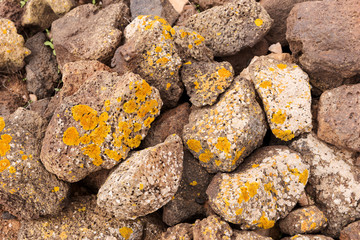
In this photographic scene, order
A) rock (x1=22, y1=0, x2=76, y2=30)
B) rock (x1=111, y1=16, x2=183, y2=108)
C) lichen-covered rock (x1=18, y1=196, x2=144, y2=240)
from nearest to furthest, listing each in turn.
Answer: lichen-covered rock (x1=18, y1=196, x2=144, y2=240) < rock (x1=111, y1=16, x2=183, y2=108) < rock (x1=22, y1=0, x2=76, y2=30)

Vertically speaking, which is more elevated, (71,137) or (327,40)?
(71,137)

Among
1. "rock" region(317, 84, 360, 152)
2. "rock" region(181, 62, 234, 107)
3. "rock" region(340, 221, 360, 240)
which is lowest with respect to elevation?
"rock" region(340, 221, 360, 240)

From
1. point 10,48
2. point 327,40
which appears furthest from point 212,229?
point 10,48

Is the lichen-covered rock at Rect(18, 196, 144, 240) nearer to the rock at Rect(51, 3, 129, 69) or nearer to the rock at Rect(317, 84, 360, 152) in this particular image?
the rock at Rect(51, 3, 129, 69)

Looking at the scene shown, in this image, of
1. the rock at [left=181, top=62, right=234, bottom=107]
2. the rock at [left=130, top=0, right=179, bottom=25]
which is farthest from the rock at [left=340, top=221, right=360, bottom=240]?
the rock at [left=130, top=0, right=179, bottom=25]

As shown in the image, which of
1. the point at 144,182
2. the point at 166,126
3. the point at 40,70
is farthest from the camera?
the point at 40,70

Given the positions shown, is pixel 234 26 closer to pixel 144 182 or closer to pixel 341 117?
pixel 341 117

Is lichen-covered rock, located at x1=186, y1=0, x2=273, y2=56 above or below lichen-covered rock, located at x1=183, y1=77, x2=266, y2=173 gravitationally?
above
